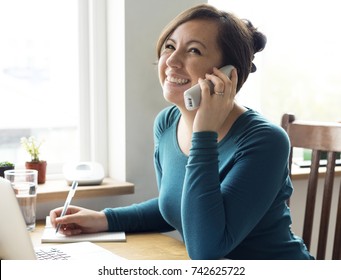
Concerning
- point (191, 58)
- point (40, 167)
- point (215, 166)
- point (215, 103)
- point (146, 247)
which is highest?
point (191, 58)

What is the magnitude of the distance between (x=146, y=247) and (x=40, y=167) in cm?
61

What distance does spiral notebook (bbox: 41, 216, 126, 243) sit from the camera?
167 centimetres

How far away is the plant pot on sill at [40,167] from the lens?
211 cm

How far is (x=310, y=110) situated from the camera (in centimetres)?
275

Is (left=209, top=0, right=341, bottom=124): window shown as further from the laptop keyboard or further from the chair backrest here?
the laptop keyboard

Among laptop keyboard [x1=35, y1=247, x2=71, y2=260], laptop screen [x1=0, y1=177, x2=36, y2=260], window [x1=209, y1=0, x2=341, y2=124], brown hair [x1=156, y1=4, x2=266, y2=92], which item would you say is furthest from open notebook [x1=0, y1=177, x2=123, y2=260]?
window [x1=209, y1=0, x2=341, y2=124]

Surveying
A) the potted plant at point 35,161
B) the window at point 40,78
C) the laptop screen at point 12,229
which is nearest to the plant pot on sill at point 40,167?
the potted plant at point 35,161

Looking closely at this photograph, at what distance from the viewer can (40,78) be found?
7.24ft

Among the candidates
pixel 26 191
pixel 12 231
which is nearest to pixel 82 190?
pixel 26 191

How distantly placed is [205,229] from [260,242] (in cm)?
18

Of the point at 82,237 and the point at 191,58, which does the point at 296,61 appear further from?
the point at 82,237

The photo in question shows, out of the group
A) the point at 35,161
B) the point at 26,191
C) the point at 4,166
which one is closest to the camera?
the point at 26,191

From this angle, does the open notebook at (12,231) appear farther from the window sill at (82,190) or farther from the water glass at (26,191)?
the window sill at (82,190)
